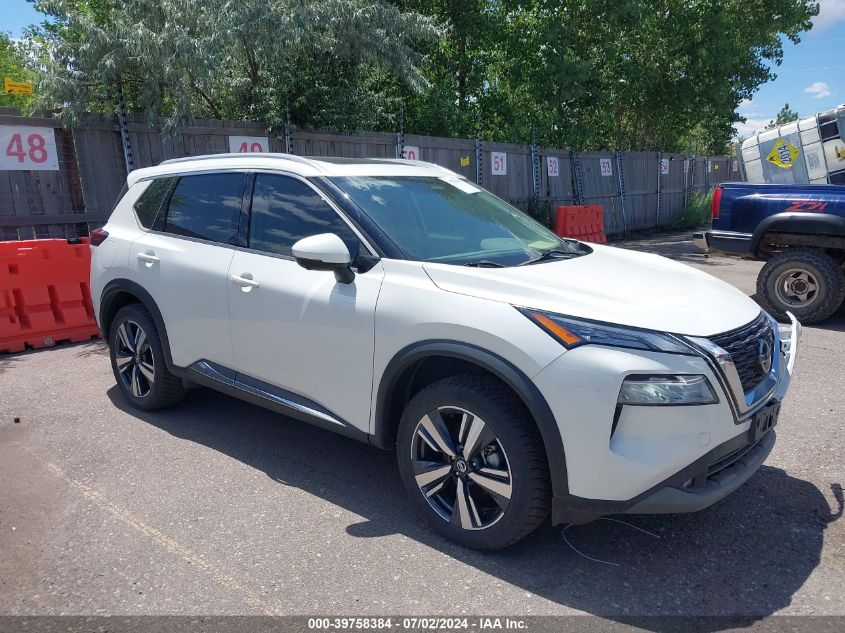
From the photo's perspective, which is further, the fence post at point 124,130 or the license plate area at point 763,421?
the fence post at point 124,130

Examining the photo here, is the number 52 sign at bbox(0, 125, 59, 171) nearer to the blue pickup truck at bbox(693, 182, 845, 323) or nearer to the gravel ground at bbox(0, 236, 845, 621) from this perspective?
the gravel ground at bbox(0, 236, 845, 621)

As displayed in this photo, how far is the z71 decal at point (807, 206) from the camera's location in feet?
24.0

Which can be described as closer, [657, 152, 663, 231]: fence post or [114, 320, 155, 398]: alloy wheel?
[114, 320, 155, 398]: alloy wheel

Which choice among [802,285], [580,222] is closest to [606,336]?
[802,285]

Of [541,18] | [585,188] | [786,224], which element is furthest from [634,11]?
[786,224]

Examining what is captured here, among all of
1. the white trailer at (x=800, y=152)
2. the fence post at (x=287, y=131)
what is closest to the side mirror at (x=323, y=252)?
the fence post at (x=287, y=131)

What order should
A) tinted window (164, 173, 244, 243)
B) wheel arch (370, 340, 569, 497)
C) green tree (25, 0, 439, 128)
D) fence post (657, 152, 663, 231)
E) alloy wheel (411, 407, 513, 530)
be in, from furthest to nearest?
fence post (657, 152, 663, 231), green tree (25, 0, 439, 128), tinted window (164, 173, 244, 243), alloy wheel (411, 407, 513, 530), wheel arch (370, 340, 569, 497)

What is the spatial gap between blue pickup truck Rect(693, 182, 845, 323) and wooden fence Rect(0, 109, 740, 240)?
6.35 meters

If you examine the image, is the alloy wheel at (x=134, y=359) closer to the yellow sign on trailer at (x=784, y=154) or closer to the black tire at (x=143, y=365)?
the black tire at (x=143, y=365)

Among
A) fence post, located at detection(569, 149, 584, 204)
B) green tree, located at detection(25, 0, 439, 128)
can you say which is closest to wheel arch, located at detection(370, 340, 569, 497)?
green tree, located at detection(25, 0, 439, 128)

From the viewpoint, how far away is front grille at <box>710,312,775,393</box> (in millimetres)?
2943

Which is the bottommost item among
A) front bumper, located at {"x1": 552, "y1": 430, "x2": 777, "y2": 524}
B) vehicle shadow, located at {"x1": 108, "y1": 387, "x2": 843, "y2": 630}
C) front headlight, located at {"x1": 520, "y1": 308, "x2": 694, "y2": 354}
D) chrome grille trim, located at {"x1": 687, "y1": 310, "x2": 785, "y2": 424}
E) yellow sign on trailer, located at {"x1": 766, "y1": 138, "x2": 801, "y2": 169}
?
vehicle shadow, located at {"x1": 108, "y1": 387, "x2": 843, "y2": 630}

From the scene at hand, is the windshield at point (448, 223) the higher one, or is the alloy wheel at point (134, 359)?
the windshield at point (448, 223)

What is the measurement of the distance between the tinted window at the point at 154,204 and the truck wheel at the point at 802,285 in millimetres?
6355
